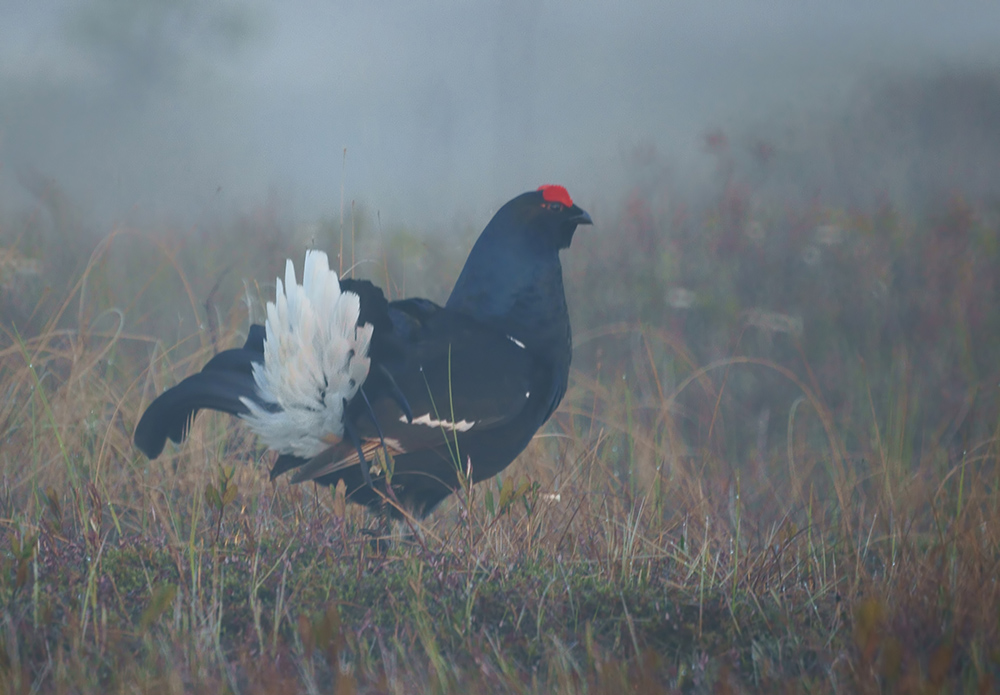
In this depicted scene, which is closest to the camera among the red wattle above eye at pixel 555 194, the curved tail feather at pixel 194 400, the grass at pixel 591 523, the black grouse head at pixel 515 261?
the grass at pixel 591 523

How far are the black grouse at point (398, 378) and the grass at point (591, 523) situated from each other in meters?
0.19

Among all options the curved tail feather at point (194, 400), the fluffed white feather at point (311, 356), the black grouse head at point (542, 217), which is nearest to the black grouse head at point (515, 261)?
the black grouse head at point (542, 217)

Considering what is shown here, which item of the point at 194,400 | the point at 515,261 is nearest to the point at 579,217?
the point at 515,261

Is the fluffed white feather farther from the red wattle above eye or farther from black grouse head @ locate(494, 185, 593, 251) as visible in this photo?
the red wattle above eye

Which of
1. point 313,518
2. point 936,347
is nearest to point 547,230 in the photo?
point 313,518

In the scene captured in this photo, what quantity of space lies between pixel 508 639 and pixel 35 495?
5.94 ft

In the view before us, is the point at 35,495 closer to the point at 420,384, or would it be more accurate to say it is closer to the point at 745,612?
the point at 420,384

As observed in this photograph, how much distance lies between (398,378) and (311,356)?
0.98 ft

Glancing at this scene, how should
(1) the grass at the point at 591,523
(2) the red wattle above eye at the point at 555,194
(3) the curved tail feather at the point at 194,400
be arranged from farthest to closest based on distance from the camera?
(2) the red wattle above eye at the point at 555,194 → (3) the curved tail feather at the point at 194,400 → (1) the grass at the point at 591,523

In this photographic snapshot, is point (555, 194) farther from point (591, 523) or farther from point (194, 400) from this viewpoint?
point (194, 400)

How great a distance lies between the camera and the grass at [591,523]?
1.82m

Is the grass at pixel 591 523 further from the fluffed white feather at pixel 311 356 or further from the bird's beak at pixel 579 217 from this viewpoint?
the bird's beak at pixel 579 217

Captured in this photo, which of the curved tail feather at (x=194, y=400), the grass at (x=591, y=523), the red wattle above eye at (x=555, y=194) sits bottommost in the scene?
the grass at (x=591, y=523)

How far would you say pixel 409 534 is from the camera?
2691mm
